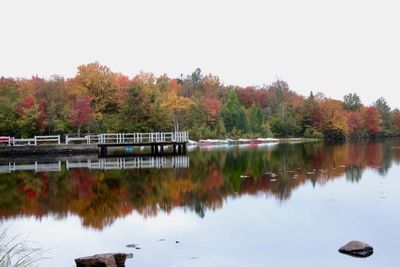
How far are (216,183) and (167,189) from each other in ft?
8.97

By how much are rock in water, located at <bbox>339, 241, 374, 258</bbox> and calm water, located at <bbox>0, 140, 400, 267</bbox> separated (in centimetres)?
23

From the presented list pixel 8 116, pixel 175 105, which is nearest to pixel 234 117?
pixel 175 105

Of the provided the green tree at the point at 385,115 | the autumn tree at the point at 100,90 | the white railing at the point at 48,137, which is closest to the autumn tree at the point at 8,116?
the white railing at the point at 48,137

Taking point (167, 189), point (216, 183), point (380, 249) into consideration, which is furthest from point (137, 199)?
point (380, 249)

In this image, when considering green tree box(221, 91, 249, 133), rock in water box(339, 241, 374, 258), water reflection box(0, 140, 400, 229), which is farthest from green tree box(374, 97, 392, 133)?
rock in water box(339, 241, 374, 258)

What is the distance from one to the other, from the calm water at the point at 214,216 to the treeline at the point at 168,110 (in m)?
28.3

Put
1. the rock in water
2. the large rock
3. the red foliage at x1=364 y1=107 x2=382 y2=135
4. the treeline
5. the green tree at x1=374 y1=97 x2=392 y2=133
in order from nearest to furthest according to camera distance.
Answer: the large rock < the rock in water < the treeline < the red foliage at x1=364 y1=107 x2=382 y2=135 < the green tree at x1=374 y1=97 x2=392 y2=133

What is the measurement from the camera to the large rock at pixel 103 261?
10.4 metres

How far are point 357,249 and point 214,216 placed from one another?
5177 mm

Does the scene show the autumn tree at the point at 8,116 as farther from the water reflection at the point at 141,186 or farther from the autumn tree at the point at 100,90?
the water reflection at the point at 141,186

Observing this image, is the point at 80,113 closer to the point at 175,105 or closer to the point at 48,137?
the point at 48,137

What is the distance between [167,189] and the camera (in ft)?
70.8

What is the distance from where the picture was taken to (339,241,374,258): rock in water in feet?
37.1

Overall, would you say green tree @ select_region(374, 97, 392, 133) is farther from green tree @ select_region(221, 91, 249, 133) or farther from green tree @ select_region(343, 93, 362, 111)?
green tree @ select_region(221, 91, 249, 133)
